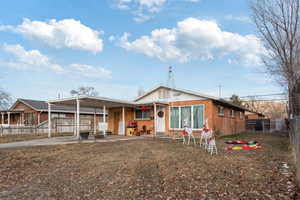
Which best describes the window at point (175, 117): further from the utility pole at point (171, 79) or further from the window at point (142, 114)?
the window at point (142, 114)

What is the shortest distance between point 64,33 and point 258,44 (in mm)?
12769

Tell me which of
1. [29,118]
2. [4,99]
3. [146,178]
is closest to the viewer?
[146,178]

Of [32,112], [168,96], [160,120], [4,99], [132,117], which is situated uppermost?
[4,99]

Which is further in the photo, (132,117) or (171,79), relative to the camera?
(132,117)

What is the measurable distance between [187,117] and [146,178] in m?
10.1

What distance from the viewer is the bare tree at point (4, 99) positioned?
1129 inches

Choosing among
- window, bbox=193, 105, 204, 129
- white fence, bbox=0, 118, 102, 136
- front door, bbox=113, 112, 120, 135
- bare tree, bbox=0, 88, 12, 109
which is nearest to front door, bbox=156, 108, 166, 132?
window, bbox=193, 105, 204, 129

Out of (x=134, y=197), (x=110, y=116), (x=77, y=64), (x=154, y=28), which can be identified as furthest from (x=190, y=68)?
(x=134, y=197)

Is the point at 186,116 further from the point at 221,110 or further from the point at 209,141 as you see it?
the point at 209,141

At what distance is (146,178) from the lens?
187 inches

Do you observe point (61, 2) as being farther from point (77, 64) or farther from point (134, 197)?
point (134, 197)

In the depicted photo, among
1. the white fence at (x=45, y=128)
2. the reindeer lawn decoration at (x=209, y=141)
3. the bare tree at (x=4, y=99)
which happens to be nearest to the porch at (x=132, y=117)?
the white fence at (x=45, y=128)

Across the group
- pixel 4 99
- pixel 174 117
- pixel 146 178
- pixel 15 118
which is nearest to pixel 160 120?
pixel 174 117

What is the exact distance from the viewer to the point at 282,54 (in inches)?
419
